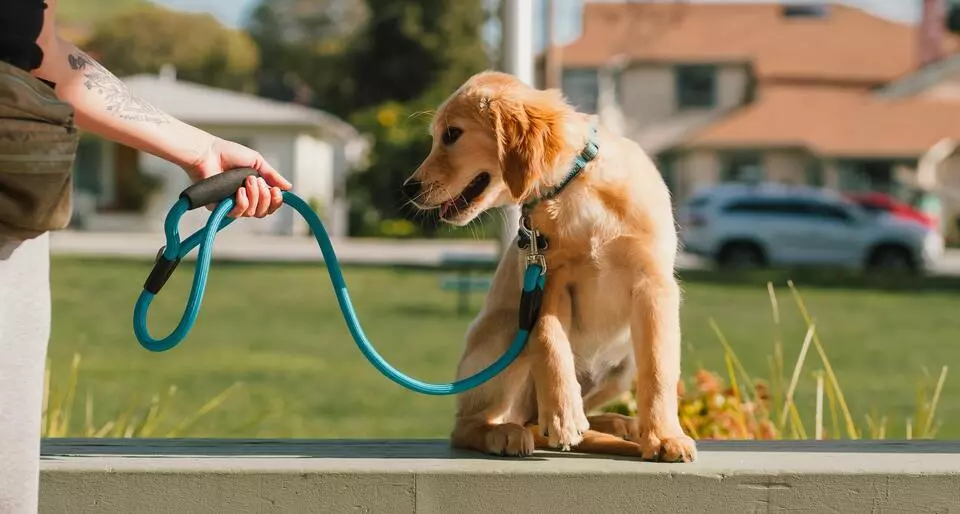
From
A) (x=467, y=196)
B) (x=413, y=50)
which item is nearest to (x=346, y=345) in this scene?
(x=467, y=196)

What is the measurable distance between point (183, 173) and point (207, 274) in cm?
3908

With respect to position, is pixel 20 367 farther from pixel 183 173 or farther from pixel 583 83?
pixel 583 83

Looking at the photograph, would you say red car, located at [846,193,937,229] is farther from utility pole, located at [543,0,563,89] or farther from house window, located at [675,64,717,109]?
house window, located at [675,64,717,109]

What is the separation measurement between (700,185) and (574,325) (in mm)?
44045

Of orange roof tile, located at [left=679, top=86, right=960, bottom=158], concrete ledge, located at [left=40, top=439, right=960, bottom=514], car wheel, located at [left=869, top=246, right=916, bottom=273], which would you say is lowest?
concrete ledge, located at [left=40, top=439, right=960, bottom=514]

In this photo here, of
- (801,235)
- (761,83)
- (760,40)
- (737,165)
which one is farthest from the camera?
(760,40)

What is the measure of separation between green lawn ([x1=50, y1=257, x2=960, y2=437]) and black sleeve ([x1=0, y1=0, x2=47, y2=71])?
2.75 m

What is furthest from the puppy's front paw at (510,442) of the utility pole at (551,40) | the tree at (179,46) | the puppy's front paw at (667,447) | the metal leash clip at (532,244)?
the tree at (179,46)

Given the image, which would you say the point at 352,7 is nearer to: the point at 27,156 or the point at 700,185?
the point at 700,185

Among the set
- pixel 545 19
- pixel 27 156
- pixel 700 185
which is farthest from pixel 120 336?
pixel 700 185

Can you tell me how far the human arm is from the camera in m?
2.76

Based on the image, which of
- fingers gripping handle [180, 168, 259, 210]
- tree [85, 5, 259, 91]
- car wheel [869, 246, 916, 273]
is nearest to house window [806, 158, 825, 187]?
car wheel [869, 246, 916, 273]

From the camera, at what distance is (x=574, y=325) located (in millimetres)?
3549

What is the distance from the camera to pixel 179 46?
247 ft
